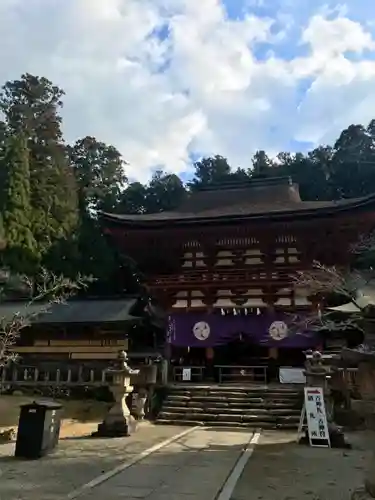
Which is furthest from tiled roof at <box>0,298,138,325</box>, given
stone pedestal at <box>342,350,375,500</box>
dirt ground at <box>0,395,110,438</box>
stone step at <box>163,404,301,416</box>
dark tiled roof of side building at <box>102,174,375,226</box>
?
stone pedestal at <box>342,350,375,500</box>

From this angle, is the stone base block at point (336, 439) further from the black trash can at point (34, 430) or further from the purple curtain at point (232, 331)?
the purple curtain at point (232, 331)

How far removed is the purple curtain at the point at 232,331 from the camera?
2064 cm

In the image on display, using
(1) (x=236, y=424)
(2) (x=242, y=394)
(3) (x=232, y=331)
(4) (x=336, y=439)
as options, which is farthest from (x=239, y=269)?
(4) (x=336, y=439)

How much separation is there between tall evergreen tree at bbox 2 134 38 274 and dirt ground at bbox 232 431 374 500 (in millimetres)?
23104

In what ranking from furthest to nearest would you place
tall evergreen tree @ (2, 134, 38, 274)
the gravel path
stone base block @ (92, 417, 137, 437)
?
tall evergreen tree @ (2, 134, 38, 274) → stone base block @ (92, 417, 137, 437) → the gravel path

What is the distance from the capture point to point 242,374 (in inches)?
822

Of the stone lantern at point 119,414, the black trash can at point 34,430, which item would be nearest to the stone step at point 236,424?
the stone lantern at point 119,414

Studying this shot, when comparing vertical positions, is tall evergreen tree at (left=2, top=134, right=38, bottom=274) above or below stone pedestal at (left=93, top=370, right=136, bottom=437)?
above

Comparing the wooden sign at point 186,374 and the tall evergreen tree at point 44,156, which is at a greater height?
the tall evergreen tree at point 44,156

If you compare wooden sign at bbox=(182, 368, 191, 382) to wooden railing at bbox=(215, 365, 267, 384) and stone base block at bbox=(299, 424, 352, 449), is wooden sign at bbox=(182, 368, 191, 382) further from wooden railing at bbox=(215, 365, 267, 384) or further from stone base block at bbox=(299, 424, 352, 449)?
stone base block at bbox=(299, 424, 352, 449)

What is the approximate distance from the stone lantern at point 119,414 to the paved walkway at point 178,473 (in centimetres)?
162

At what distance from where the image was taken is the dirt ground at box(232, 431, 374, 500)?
7.39 m

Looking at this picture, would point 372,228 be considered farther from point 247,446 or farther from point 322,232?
point 247,446

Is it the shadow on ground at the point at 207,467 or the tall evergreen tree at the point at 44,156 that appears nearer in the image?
the shadow on ground at the point at 207,467
